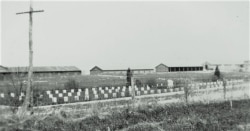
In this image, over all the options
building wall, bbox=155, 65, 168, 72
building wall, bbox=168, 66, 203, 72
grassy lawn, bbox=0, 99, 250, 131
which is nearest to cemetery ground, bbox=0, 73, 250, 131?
grassy lawn, bbox=0, 99, 250, 131

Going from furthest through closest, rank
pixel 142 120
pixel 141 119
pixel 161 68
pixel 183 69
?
1. pixel 161 68
2. pixel 183 69
3. pixel 141 119
4. pixel 142 120

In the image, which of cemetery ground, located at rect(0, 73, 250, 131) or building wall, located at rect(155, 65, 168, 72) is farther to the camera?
building wall, located at rect(155, 65, 168, 72)

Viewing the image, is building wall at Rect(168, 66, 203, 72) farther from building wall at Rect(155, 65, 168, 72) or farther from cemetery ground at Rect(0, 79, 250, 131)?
cemetery ground at Rect(0, 79, 250, 131)

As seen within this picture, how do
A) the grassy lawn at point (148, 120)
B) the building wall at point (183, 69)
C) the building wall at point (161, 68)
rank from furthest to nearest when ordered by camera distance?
1. the building wall at point (161, 68)
2. the building wall at point (183, 69)
3. the grassy lawn at point (148, 120)

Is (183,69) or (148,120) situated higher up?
(183,69)

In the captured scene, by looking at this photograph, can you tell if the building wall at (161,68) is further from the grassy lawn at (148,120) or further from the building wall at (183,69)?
the grassy lawn at (148,120)

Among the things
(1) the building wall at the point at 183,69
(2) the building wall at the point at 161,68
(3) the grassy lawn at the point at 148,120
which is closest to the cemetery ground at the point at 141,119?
(3) the grassy lawn at the point at 148,120

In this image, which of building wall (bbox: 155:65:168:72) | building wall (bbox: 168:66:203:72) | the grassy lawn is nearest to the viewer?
the grassy lawn

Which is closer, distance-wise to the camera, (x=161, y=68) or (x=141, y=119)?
(x=141, y=119)

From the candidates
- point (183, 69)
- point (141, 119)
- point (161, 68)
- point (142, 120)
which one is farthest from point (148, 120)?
point (161, 68)

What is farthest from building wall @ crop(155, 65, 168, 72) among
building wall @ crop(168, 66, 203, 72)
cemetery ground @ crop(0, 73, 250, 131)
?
cemetery ground @ crop(0, 73, 250, 131)

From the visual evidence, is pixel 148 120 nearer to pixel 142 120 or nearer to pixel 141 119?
pixel 142 120

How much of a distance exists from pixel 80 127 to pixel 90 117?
4.90 feet

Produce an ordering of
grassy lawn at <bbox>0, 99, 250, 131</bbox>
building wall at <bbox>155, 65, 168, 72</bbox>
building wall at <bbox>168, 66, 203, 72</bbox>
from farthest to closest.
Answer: building wall at <bbox>155, 65, 168, 72</bbox>
building wall at <bbox>168, 66, 203, 72</bbox>
grassy lawn at <bbox>0, 99, 250, 131</bbox>
